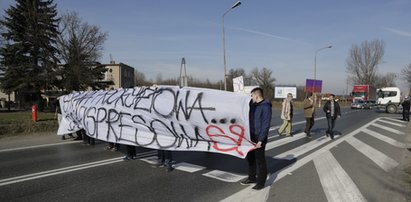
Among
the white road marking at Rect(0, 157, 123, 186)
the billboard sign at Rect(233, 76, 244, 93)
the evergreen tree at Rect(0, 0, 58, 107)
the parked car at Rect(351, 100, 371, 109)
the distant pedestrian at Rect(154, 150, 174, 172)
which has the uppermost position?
the evergreen tree at Rect(0, 0, 58, 107)

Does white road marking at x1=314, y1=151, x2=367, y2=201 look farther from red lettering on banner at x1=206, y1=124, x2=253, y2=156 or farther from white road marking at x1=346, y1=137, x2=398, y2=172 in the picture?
red lettering on banner at x1=206, y1=124, x2=253, y2=156

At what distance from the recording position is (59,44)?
3719 cm

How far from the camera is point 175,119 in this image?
6.95m

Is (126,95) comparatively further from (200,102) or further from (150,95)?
(200,102)

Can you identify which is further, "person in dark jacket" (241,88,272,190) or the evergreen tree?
the evergreen tree

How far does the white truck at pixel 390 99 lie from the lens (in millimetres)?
36312

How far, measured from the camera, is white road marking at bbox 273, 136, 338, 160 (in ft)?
31.2

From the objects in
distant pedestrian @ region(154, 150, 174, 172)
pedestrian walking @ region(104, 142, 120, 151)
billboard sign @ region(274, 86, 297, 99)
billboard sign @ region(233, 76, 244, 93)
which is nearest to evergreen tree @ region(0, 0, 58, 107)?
billboard sign @ region(233, 76, 244, 93)

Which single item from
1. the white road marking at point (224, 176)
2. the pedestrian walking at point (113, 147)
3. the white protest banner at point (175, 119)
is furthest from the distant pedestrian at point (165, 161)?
the pedestrian walking at point (113, 147)

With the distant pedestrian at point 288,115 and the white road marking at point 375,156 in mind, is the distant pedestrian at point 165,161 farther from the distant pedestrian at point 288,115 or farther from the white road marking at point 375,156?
the distant pedestrian at point 288,115

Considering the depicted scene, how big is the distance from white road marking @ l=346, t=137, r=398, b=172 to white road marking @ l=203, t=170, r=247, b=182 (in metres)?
3.69

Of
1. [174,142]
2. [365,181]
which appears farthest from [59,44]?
[365,181]

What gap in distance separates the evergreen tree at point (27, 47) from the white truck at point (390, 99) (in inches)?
1409

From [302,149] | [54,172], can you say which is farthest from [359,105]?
[54,172]
